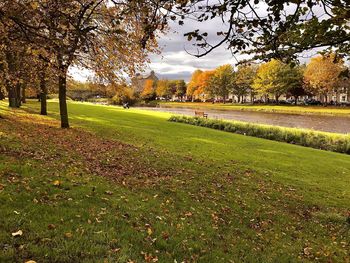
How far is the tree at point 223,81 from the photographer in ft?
380

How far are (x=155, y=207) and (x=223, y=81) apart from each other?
11230 cm

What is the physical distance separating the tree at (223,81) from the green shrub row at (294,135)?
79.7 metres

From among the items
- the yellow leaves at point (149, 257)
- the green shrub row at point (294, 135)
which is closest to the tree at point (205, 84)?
the green shrub row at point (294, 135)

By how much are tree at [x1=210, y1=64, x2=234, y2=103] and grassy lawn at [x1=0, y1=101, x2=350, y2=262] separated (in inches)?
4041

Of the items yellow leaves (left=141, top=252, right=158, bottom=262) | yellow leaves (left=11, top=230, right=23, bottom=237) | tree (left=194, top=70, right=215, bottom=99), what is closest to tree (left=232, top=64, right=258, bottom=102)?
tree (left=194, top=70, right=215, bottom=99)

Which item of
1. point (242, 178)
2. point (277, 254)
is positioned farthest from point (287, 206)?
point (277, 254)

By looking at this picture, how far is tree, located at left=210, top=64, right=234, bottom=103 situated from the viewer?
380ft

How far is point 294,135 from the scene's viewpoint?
1201 inches

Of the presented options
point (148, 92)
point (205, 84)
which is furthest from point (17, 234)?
point (148, 92)

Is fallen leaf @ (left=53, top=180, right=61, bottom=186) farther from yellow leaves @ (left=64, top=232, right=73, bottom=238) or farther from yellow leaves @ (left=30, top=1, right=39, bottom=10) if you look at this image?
yellow leaves @ (left=30, top=1, right=39, bottom=10)

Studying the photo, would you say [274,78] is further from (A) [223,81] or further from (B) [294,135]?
(B) [294,135]

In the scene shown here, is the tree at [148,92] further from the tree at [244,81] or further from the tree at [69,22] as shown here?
the tree at [69,22]

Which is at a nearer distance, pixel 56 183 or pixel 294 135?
pixel 56 183

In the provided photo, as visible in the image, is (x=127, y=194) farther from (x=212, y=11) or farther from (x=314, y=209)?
(x=314, y=209)
